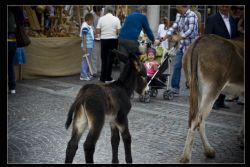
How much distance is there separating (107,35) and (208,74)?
232 inches

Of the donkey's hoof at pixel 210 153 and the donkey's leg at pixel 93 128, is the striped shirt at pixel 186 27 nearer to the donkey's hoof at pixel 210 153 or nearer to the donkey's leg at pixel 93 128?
the donkey's hoof at pixel 210 153

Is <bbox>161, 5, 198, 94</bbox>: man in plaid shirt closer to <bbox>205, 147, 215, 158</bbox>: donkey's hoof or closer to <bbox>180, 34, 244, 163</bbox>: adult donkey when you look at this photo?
<bbox>180, 34, 244, 163</bbox>: adult donkey

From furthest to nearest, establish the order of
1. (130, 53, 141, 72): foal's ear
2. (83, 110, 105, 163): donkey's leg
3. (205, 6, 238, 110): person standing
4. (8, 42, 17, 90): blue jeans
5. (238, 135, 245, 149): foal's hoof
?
(8, 42, 17, 90): blue jeans < (205, 6, 238, 110): person standing < (238, 135, 245, 149): foal's hoof < (130, 53, 141, 72): foal's ear < (83, 110, 105, 163): donkey's leg

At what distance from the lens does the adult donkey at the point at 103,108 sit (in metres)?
4.12

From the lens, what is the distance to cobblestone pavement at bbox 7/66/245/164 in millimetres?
5344

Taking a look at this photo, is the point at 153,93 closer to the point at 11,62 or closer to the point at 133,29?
the point at 133,29

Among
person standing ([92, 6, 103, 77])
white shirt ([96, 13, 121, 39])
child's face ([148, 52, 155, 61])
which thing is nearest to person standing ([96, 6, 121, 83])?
white shirt ([96, 13, 121, 39])

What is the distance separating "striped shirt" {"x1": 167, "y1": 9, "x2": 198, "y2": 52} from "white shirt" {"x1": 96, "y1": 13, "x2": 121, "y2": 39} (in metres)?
2.13

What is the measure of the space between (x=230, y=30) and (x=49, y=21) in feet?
25.9

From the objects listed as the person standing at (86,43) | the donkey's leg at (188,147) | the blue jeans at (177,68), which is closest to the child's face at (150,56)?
the blue jeans at (177,68)

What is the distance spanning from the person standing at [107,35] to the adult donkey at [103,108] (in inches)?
233

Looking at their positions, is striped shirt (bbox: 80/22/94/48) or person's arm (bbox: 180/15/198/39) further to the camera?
striped shirt (bbox: 80/22/94/48)

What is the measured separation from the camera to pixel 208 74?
5.16 meters

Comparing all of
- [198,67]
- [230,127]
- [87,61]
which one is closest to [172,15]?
[87,61]
